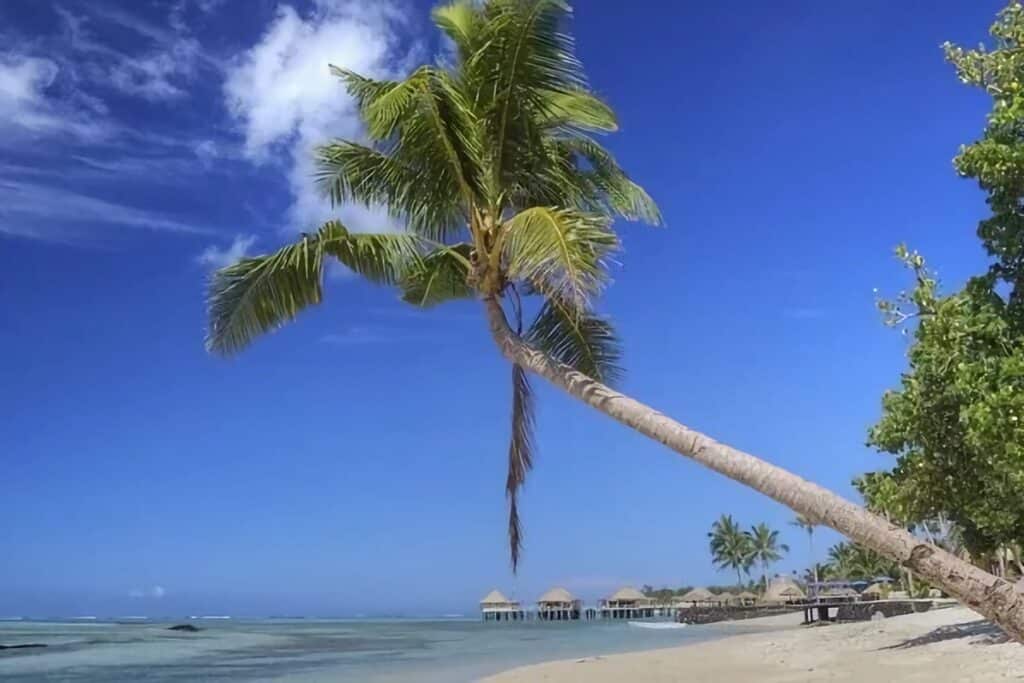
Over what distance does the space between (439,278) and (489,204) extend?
52.6 inches

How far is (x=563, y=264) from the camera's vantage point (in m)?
7.03

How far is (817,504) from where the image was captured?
5.89m

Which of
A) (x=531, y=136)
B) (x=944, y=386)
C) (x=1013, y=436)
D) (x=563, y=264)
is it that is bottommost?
(x=1013, y=436)

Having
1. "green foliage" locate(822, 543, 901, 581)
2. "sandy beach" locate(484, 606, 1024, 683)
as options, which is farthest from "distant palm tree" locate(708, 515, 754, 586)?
"sandy beach" locate(484, 606, 1024, 683)

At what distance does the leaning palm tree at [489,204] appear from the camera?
771 centimetres

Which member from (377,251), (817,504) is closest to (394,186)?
(377,251)

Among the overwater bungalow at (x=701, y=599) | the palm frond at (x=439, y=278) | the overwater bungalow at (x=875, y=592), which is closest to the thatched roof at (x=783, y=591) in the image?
the overwater bungalow at (x=875, y=592)

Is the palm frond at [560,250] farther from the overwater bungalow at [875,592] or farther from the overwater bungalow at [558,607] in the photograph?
the overwater bungalow at [558,607]

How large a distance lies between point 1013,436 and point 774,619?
181ft

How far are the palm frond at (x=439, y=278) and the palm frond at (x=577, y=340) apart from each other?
2.68 feet

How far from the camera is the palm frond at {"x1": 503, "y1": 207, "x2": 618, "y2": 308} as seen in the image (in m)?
7.02

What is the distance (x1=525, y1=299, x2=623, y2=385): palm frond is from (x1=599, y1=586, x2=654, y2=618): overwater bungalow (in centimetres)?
8731

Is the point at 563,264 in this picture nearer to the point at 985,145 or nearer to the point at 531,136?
the point at 531,136

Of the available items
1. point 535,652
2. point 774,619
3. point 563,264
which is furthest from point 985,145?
point 774,619
